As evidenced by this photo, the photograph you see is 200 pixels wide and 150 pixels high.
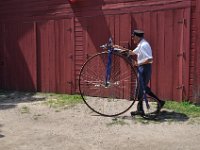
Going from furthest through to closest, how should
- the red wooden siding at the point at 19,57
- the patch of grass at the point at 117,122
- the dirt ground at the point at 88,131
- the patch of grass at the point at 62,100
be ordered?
the red wooden siding at the point at 19,57 < the patch of grass at the point at 62,100 < the patch of grass at the point at 117,122 < the dirt ground at the point at 88,131

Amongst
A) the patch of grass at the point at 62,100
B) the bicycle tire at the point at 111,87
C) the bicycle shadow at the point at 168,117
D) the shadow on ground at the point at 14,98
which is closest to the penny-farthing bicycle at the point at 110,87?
the bicycle tire at the point at 111,87

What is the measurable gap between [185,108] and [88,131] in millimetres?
2405

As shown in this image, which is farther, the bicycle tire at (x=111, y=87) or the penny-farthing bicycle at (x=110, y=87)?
the bicycle tire at (x=111, y=87)

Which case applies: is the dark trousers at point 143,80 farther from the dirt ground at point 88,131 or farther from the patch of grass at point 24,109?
the patch of grass at point 24,109

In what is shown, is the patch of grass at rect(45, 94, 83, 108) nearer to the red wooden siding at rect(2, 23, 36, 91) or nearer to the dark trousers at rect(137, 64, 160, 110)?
the red wooden siding at rect(2, 23, 36, 91)

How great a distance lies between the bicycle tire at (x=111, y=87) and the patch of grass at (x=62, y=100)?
0.97 ft

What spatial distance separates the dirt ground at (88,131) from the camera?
6.71 m

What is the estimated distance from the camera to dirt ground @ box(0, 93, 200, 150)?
6707 mm

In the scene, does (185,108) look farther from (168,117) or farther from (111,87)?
(111,87)

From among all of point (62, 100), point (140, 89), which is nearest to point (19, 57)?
point (62, 100)

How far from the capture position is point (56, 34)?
1123cm

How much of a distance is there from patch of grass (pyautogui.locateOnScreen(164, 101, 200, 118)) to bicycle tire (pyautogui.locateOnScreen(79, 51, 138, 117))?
86cm

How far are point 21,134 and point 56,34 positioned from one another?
434 cm

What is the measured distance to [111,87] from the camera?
948 centimetres
